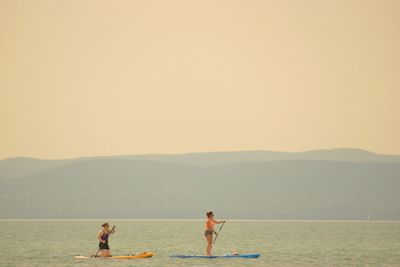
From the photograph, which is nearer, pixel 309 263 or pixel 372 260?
pixel 309 263

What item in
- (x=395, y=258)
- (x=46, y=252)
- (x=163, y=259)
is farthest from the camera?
(x=46, y=252)

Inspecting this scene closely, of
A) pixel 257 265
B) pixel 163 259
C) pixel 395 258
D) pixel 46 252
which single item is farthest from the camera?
pixel 46 252

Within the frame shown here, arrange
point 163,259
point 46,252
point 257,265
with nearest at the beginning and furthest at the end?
point 257,265
point 163,259
point 46,252

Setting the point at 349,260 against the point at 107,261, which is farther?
the point at 349,260

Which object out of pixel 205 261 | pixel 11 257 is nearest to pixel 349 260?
pixel 205 261

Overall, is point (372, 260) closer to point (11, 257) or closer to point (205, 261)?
point (205, 261)

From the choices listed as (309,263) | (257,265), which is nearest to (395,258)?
(309,263)

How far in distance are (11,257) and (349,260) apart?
21.7 metres

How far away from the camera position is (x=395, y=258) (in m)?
67.6

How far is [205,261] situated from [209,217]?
114 inches

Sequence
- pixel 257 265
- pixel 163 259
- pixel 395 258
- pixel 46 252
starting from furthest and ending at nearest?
pixel 46 252 < pixel 395 258 < pixel 163 259 < pixel 257 265

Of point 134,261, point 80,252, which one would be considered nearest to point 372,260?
point 134,261

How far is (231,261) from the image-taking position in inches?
2372

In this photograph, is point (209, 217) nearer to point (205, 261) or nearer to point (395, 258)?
point (205, 261)
